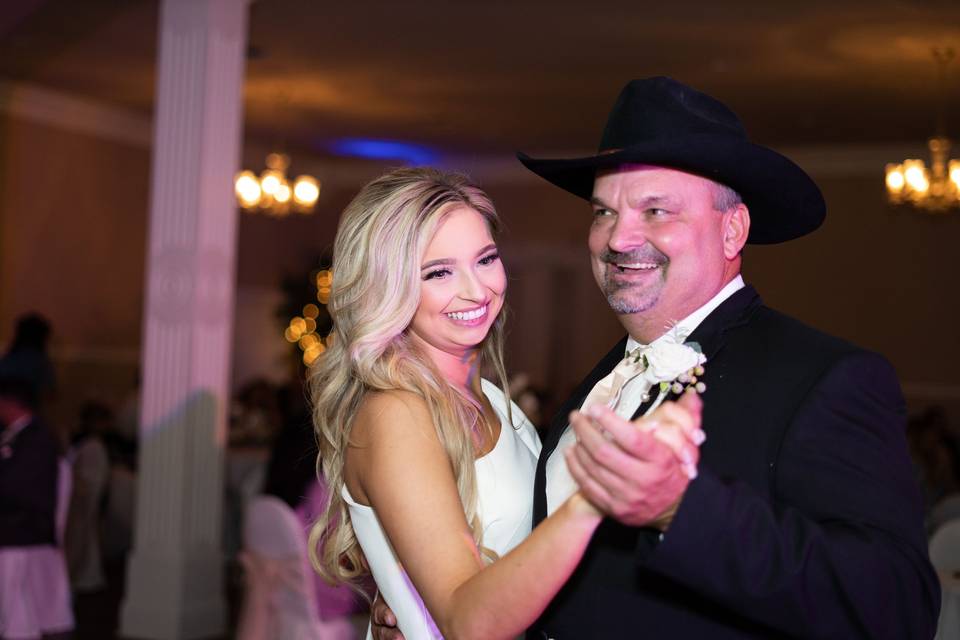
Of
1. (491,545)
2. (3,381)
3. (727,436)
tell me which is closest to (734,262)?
(727,436)

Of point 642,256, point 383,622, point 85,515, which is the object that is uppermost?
point 642,256

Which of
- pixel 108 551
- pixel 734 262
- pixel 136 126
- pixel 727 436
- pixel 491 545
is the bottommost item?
pixel 108 551

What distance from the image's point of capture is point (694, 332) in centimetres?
186

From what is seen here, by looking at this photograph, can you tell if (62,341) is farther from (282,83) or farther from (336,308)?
(336,308)

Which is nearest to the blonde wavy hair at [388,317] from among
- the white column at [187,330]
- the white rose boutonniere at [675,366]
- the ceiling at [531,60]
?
the white rose boutonniere at [675,366]

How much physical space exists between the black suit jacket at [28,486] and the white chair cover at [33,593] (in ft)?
0.26

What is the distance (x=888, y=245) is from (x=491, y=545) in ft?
31.7

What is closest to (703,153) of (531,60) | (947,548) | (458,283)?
(458,283)

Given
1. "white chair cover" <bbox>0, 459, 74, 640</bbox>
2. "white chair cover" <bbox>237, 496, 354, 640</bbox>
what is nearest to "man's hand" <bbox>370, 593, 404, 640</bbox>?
"white chair cover" <bbox>237, 496, 354, 640</bbox>

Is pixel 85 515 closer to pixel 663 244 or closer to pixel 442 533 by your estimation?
pixel 442 533

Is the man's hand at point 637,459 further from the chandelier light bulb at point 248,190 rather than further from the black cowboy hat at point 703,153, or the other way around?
the chandelier light bulb at point 248,190

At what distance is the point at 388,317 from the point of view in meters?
2.19

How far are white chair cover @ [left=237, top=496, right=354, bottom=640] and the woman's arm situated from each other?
243 cm

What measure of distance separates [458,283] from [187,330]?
3.82 metres
